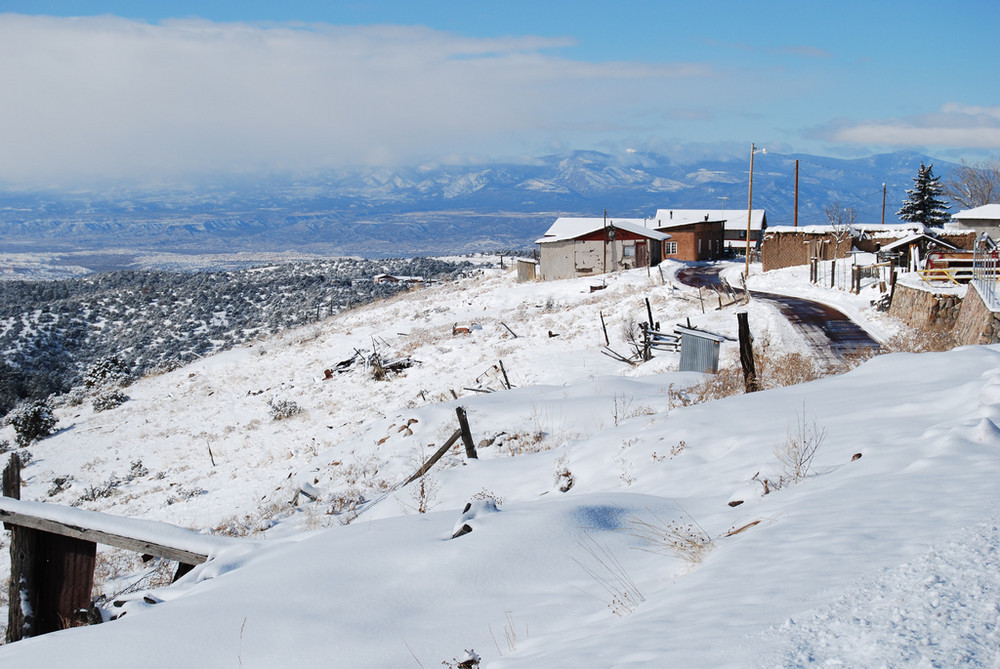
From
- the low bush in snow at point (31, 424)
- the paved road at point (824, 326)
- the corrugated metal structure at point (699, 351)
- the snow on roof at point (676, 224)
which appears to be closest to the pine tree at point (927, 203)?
the snow on roof at point (676, 224)

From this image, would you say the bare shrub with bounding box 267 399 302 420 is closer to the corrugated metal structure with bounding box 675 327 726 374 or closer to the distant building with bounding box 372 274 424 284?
the corrugated metal structure with bounding box 675 327 726 374

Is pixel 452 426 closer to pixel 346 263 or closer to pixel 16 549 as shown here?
pixel 16 549

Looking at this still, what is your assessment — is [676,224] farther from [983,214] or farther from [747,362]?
[747,362]

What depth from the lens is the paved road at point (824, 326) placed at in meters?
18.5

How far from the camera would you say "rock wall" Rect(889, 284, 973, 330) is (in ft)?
61.6

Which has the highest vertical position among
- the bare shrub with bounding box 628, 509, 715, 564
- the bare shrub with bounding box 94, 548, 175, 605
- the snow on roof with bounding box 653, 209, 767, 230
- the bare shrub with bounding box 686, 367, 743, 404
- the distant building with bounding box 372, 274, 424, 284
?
the snow on roof with bounding box 653, 209, 767, 230

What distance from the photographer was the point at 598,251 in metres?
52.8

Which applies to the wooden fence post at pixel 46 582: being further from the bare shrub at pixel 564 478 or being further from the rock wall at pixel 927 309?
the rock wall at pixel 927 309

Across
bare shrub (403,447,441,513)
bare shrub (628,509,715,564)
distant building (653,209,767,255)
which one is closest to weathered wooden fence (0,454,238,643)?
bare shrub (403,447,441,513)

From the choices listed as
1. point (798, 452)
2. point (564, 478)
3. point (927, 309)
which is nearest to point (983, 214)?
point (927, 309)

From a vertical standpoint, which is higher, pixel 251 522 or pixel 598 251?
pixel 598 251

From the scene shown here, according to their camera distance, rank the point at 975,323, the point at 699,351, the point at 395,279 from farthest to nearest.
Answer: the point at 395,279 → the point at 699,351 → the point at 975,323

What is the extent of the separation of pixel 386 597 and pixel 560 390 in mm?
10937

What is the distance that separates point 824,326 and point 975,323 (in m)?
6.72
